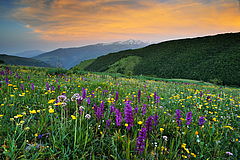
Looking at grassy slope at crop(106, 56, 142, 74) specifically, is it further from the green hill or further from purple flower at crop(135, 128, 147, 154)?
purple flower at crop(135, 128, 147, 154)

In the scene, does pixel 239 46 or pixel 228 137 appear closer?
pixel 228 137

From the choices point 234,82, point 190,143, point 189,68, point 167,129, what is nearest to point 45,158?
point 167,129

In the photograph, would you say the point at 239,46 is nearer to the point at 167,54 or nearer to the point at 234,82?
the point at 234,82

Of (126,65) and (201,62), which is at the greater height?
(126,65)

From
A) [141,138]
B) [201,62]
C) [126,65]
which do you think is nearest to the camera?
[141,138]

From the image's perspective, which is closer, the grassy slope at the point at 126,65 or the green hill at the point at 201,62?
the green hill at the point at 201,62

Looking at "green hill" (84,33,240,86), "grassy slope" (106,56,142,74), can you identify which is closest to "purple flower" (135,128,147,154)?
"green hill" (84,33,240,86)

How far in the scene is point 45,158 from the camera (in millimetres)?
2031

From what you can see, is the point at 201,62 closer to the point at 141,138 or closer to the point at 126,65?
the point at 126,65

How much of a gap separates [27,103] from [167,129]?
4086 millimetres

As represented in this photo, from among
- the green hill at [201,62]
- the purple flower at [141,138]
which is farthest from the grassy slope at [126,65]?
the purple flower at [141,138]

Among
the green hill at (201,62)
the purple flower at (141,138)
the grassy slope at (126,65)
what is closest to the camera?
the purple flower at (141,138)

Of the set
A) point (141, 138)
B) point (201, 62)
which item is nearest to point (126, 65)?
point (201, 62)

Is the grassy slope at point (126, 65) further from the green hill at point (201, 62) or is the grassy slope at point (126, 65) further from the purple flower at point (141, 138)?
the purple flower at point (141, 138)
